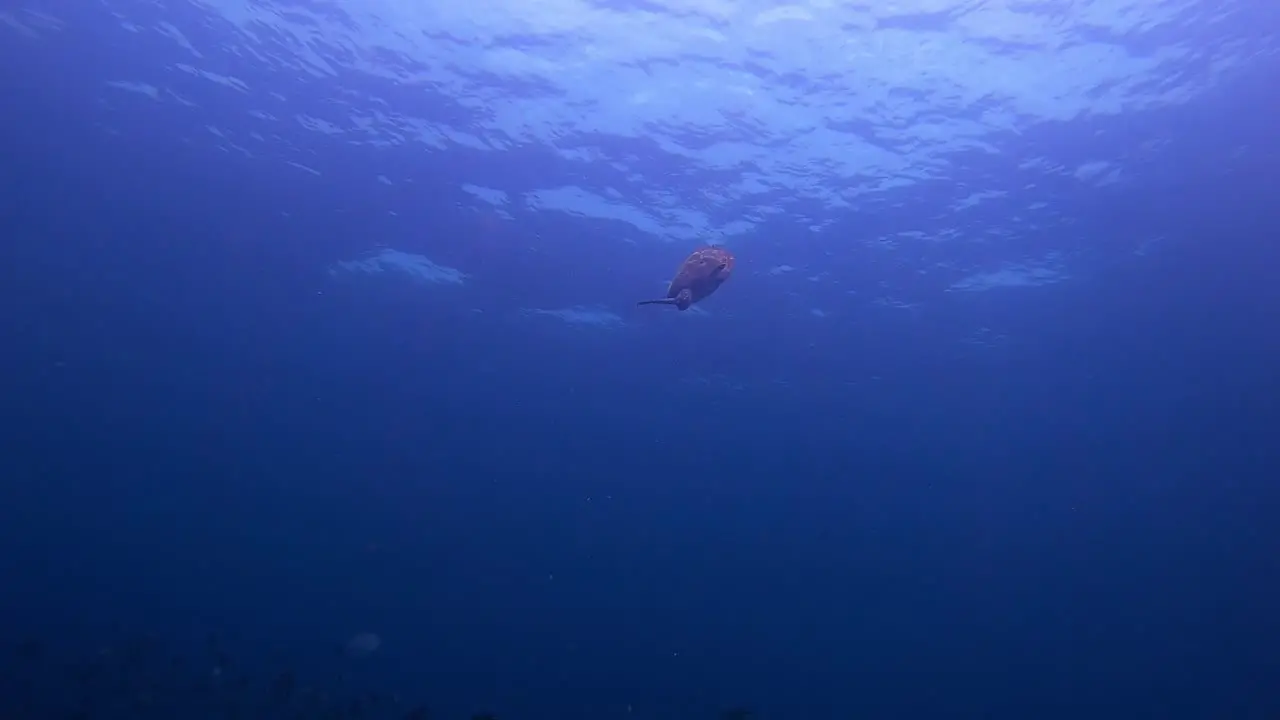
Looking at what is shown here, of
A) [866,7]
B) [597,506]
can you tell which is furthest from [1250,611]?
[866,7]

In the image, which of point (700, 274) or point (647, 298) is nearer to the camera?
point (700, 274)

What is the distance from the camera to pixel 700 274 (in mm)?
7328

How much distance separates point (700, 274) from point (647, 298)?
643 inches

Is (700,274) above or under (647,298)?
under

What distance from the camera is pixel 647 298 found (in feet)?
77.5

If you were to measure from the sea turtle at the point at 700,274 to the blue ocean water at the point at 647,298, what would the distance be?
7.82 meters

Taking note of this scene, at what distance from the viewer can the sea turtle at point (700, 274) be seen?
723 cm

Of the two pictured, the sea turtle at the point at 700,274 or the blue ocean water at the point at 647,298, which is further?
the blue ocean water at the point at 647,298

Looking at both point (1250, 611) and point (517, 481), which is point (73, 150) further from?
point (1250, 611)

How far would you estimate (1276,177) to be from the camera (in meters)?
17.7

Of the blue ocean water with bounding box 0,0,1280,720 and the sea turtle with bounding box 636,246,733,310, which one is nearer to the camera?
the sea turtle with bounding box 636,246,733,310

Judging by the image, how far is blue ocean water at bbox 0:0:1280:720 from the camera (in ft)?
49.3

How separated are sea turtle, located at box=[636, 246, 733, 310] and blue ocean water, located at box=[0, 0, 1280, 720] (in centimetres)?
782

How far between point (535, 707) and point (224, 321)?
42.7 meters
